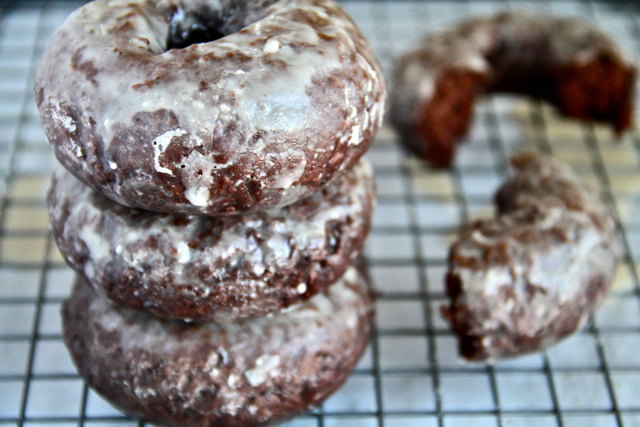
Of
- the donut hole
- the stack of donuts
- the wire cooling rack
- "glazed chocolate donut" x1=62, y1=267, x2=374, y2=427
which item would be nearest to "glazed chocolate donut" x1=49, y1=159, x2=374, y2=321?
the stack of donuts

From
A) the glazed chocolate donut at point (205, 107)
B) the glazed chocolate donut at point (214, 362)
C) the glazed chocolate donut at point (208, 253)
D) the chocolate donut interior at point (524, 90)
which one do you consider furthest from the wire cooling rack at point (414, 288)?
the glazed chocolate donut at point (205, 107)

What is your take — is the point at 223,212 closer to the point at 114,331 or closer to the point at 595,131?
the point at 114,331

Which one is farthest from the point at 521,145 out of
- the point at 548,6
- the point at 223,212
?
the point at 223,212

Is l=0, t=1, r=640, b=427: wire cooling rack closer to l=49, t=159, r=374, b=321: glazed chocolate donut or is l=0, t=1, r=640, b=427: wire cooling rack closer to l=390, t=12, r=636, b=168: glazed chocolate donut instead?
l=390, t=12, r=636, b=168: glazed chocolate donut

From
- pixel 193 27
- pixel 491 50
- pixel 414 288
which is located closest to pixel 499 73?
pixel 491 50

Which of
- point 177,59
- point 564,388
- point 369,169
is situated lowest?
point 564,388

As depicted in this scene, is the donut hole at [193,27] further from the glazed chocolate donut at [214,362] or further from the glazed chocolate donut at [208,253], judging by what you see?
the glazed chocolate donut at [214,362]
